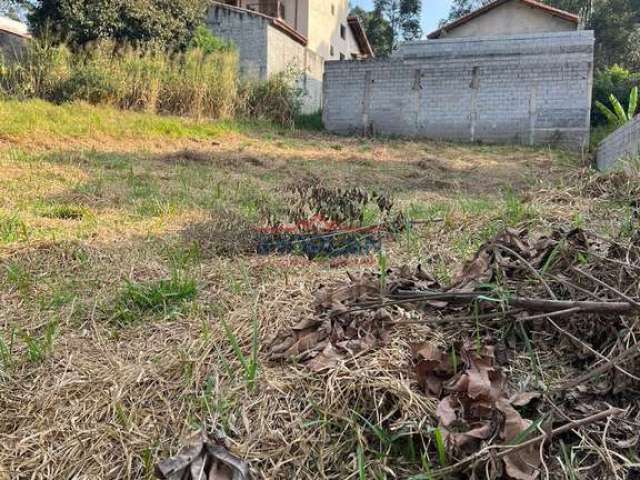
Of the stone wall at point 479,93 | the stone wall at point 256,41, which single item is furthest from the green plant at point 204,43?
the stone wall at point 479,93

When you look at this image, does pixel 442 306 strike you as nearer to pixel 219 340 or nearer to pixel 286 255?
pixel 219 340

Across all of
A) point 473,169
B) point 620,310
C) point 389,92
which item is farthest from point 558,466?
point 389,92

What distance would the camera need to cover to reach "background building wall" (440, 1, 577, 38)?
Result: 55.1 feet

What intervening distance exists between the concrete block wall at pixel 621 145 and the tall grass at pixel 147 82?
23.1 feet

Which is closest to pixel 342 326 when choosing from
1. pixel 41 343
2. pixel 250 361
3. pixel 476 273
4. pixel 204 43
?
pixel 250 361

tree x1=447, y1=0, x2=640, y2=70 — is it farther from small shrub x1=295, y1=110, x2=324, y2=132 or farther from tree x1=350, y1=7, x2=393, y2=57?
small shrub x1=295, y1=110, x2=324, y2=132

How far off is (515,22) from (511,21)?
0.15m

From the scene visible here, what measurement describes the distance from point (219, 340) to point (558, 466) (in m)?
0.96

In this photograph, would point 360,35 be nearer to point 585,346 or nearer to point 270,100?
point 270,100

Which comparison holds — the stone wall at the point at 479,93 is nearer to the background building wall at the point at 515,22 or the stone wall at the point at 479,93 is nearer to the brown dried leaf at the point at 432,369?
the background building wall at the point at 515,22

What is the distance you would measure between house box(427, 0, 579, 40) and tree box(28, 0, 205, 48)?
34.2ft

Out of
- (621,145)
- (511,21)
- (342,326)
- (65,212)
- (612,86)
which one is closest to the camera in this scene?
(342,326)

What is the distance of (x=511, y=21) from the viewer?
56.5ft

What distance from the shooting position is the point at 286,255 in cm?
242
